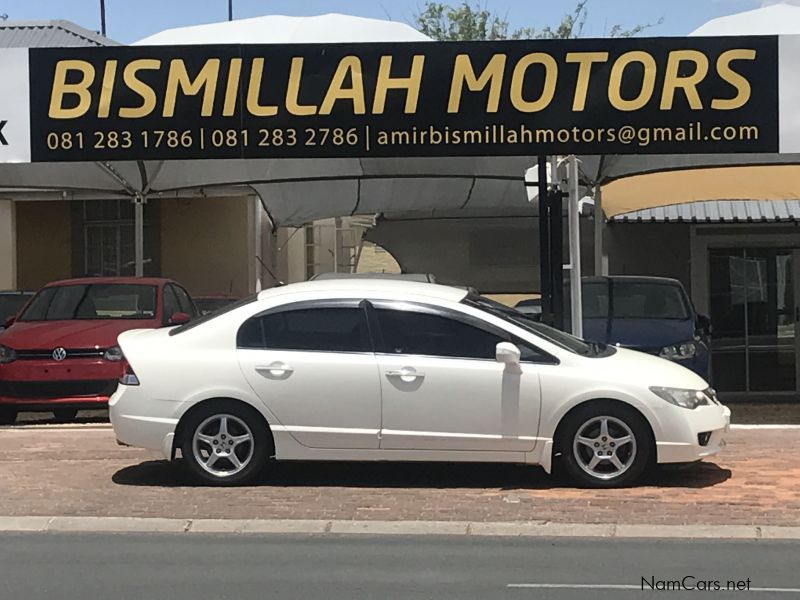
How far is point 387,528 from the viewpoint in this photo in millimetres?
7484

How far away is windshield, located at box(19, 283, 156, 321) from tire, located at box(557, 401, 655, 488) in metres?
6.47

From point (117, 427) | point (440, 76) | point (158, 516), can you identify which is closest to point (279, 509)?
→ point (158, 516)

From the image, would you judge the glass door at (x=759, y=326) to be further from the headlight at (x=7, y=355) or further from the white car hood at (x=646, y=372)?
the headlight at (x=7, y=355)

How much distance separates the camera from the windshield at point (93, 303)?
1318 centimetres

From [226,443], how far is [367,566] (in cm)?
232

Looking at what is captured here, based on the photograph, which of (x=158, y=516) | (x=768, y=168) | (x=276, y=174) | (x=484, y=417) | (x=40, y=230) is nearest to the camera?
(x=158, y=516)

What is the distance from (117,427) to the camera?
28.4 feet

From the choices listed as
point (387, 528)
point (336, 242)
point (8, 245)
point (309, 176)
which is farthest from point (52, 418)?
point (336, 242)

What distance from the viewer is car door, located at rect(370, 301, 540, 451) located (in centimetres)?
830

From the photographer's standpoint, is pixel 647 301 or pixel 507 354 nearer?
pixel 507 354

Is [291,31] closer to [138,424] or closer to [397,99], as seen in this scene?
[397,99]

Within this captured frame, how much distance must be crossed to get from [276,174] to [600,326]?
20.4 feet

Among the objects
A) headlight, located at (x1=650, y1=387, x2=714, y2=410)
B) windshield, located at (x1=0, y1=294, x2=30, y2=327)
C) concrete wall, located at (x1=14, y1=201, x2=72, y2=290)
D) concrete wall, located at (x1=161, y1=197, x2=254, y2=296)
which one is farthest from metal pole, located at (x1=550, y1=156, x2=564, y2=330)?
concrete wall, located at (x1=14, y1=201, x2=72, y2=290)

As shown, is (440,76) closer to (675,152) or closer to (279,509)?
(675,152)
